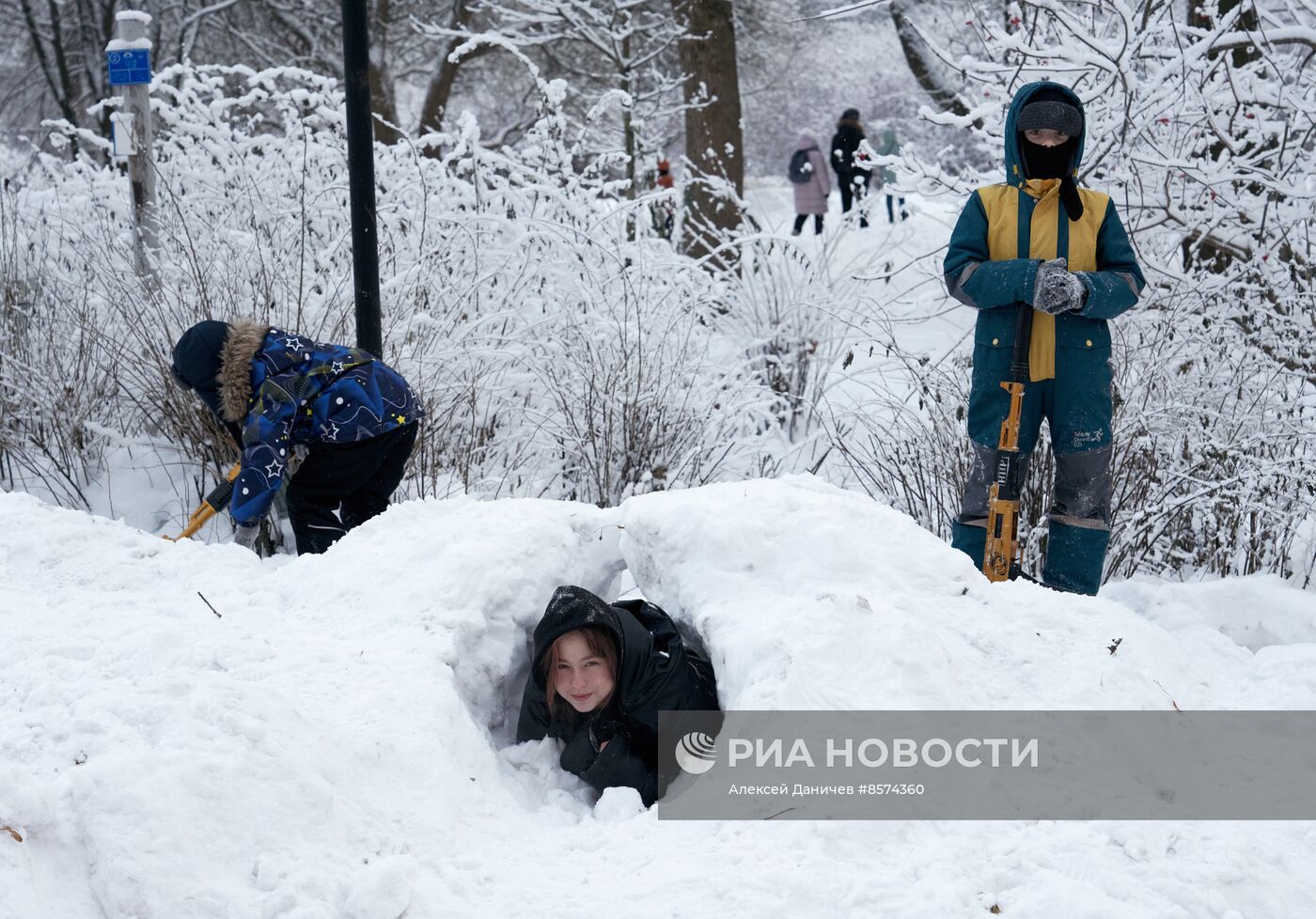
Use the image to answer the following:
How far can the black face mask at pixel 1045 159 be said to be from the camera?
135 inches

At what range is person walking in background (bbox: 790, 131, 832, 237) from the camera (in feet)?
43.7

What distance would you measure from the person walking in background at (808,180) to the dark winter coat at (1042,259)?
9.89 m

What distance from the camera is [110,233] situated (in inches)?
220

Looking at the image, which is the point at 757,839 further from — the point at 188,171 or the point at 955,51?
the point at 955,51

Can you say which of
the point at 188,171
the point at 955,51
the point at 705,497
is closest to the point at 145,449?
the point at 188,171

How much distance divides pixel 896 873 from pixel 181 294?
424cm

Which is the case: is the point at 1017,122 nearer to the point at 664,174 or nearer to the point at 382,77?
the point at 664,174

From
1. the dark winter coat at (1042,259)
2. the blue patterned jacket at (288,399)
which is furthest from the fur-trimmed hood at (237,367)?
the dark winter coat at (1042,259)

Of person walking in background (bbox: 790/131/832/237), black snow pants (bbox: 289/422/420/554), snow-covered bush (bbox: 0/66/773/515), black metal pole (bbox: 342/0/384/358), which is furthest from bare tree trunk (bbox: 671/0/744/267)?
black snow pants (bbox: 289/422/420/554)

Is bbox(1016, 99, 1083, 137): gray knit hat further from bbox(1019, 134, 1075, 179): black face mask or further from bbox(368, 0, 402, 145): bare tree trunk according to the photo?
bbox(368, 0, 402, 145): bare tree trunk

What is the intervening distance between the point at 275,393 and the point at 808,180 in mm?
10616

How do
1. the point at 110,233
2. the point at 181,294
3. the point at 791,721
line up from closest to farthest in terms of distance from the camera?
the point at 791,721 < the point at 181,294 < the point at 110,233

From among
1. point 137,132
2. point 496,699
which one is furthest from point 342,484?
point 137,132

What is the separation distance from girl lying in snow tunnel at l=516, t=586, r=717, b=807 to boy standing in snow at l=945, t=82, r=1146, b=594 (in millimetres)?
1368
